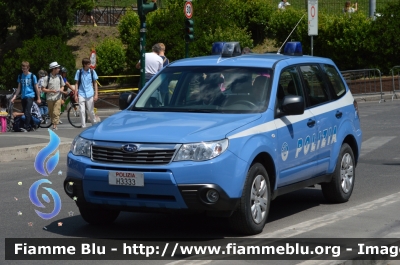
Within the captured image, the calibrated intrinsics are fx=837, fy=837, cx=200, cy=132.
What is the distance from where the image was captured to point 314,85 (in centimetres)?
965

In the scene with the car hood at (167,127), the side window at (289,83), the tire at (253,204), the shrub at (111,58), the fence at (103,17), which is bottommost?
the shrub at (111,58)

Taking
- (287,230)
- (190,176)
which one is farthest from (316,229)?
(190,176)

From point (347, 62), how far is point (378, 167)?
21972mm

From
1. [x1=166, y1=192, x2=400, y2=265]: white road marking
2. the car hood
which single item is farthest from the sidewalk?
[x1=166, y1=192, x2=400, y2=265]: white road marking

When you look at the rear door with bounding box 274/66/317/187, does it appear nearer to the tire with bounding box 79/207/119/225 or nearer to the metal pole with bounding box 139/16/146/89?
the tire with bounding box 79/207/119/225

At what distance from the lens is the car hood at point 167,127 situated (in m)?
7.55

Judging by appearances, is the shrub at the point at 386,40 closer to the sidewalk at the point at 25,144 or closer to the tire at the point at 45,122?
the tire at the point at 45,122

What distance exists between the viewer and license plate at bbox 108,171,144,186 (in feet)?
24.5

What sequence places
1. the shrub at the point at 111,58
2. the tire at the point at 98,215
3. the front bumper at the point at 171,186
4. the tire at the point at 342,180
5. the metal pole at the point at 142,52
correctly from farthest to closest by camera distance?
the shrub at the point at 111,58, the metal pole at the point at 142,52, the tire at the point at 342,180, the tire at the point at 98,215, the front bumper at the point at 171,186

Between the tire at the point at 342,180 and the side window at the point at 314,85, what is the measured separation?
0.70 m

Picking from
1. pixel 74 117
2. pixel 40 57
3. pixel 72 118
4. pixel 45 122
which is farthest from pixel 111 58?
pixel 72 118

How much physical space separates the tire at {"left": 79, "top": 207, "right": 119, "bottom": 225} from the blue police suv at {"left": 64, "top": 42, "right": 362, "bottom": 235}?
0.01 m

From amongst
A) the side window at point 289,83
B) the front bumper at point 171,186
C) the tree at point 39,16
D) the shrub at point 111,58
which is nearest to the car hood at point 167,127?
the front bumper at point 171,186

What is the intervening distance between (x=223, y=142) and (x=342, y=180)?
113 inches
